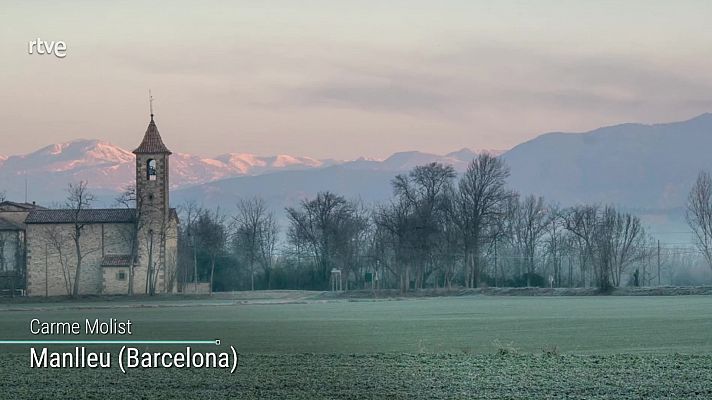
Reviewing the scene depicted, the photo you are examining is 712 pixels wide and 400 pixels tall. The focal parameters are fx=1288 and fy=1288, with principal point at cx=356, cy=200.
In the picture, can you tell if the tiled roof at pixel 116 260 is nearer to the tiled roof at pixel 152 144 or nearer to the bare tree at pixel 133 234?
the bare tree at pixel 133 234

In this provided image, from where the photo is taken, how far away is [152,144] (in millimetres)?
102438

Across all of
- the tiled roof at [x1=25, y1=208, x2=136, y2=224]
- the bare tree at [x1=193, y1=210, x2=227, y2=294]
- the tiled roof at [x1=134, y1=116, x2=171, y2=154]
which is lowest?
the bare tree at [x1=193, y1=210, x2=227, y2=294]

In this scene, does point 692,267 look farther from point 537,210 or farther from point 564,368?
point 564,368

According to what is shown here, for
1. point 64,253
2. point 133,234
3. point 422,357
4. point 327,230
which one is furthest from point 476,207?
point 422,357

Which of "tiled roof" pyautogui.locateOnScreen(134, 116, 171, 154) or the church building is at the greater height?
"tiled roof" pyautogui.locateOnScreen(134, 116, 171, 154)

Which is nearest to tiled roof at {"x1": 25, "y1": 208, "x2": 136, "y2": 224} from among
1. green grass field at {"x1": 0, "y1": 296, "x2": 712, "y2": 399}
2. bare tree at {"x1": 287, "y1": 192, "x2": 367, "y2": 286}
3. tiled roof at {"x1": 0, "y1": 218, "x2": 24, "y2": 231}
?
tiled roof at {"x1": 0, "y1": 218, "x2": 24, "y2": 231}

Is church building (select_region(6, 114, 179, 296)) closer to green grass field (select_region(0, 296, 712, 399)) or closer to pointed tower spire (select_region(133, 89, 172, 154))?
pointed tower spire (select_region(133, 89, 172, 154))

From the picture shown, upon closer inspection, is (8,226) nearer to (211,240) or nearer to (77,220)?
(77,220)

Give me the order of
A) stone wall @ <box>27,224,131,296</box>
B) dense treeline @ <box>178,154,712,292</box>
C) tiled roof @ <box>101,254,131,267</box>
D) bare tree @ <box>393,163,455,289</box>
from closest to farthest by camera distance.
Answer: tiled roof @ <box>101,254,131,267</box> → stone wall @ <box>27,224,131,296</box> → bare tree @ <box>393,163,455,289</box> → dense treeline @ <box>178,154,712,292</box>

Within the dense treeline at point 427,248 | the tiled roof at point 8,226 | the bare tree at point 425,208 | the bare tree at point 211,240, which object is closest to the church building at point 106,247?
the tiled roof at point 8,226

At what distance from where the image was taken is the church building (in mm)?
98125

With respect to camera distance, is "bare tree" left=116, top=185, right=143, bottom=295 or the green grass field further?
"bare tree" left=116, top=185, right=143, bottom=295

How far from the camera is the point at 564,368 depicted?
3033 cm

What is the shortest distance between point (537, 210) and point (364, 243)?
24983mm
